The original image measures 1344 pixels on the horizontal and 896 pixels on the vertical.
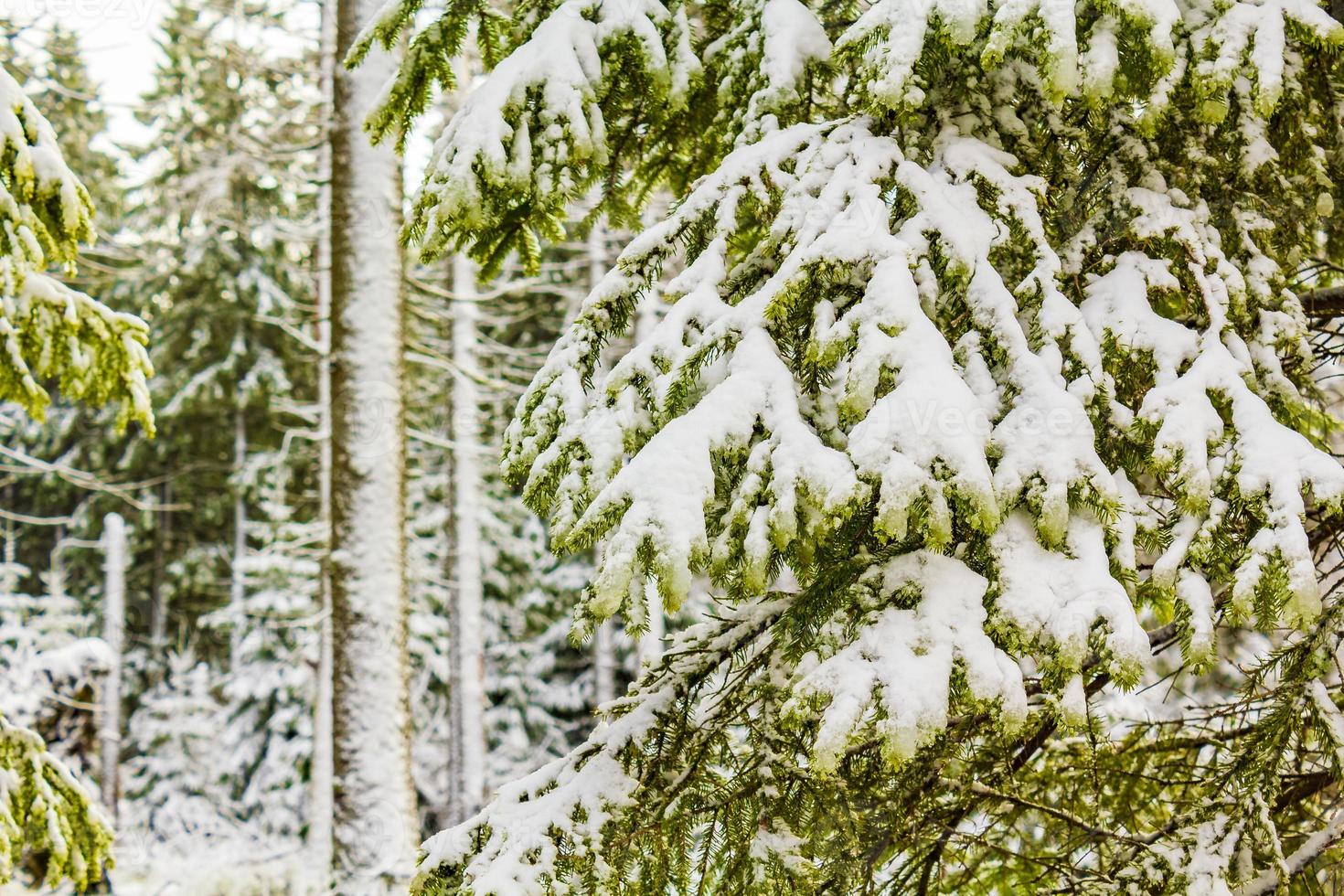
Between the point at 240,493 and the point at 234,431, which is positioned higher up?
the point at 234,431

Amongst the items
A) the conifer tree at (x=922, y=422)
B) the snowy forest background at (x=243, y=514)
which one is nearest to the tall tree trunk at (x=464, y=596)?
the snowy forest background at (x=243, y=514)

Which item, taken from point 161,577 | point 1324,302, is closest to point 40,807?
point 1324,302

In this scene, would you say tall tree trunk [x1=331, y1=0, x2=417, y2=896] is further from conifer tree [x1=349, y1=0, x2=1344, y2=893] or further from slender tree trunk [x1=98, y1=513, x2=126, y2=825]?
slender tree trunk [x1=98, y1=513, x2=126, y2=825]

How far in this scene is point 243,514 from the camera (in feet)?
62.2

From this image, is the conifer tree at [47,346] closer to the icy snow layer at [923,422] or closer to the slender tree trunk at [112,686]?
the icy snow layer at [923,422]

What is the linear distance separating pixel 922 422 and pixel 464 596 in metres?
8.56

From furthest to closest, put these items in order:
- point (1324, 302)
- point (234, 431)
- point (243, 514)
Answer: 1. point (234, 431)
2. point (243, 514)
3. point (1324, 302)

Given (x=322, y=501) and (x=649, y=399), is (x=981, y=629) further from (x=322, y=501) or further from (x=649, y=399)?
(x=322, y=501)

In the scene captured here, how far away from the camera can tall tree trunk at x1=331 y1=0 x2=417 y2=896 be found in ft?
14.7

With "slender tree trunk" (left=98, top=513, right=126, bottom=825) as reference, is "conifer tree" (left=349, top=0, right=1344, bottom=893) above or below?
above

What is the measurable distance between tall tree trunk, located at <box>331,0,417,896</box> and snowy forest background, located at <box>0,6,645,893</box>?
20 centimetres

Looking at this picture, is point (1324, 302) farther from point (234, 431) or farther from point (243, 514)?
point (234, 431)

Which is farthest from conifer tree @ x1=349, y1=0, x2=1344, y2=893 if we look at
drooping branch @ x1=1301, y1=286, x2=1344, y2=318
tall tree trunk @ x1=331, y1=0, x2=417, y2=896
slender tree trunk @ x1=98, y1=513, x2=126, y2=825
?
slender tree trunk @ x1=98, y1=513, x2=126, y2=825

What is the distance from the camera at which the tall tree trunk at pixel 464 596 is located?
30.6ft
